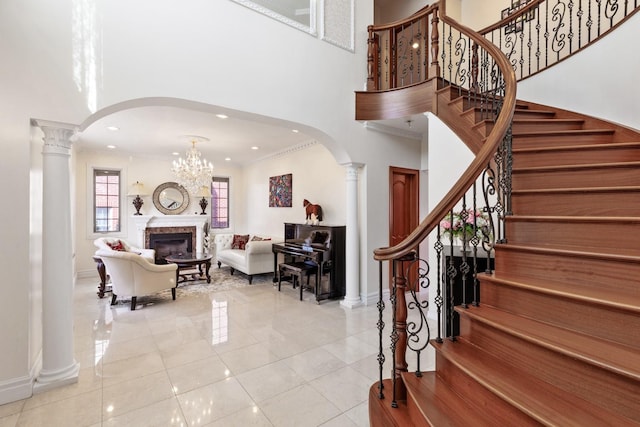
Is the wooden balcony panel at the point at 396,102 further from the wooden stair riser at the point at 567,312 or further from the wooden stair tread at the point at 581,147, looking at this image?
the wooden stair riser at the point at 567,312

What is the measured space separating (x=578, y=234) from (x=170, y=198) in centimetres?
805

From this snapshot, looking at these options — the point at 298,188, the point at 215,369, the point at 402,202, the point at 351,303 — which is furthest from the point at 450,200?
the point at 298,188

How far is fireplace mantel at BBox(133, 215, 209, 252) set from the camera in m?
7.16

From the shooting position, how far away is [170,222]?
297 inches

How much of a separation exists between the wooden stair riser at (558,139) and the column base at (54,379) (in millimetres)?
4376

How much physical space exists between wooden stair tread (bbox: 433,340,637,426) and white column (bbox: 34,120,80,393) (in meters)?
2.92

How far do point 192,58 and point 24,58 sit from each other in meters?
1.28

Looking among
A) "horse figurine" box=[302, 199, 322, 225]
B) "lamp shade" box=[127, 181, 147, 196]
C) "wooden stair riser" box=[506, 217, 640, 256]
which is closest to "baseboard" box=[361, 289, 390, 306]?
"horse figurine" box=[302, 199, 322, 225]

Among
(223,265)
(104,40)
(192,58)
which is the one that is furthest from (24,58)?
(223,265)

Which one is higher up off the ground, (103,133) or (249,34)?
(249,34)

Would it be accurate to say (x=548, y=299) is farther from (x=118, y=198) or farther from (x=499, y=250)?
(x=118, y=198)

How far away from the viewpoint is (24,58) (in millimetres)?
2264

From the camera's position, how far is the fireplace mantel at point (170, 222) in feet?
23.5

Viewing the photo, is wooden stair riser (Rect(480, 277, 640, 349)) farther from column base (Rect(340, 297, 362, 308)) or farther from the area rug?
the area rug
